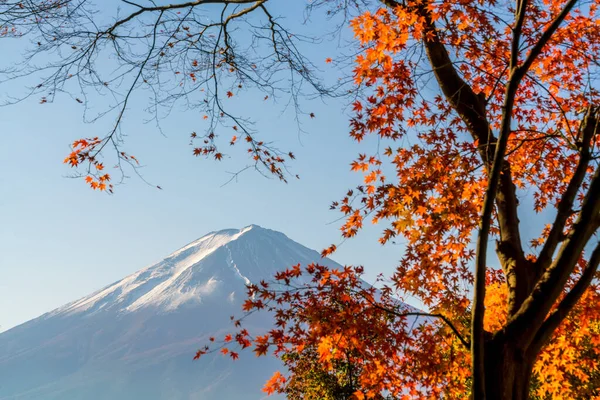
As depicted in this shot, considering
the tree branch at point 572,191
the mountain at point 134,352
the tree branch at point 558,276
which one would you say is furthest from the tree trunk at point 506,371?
the mountain at point 134,352

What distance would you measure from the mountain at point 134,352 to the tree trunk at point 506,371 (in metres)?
158

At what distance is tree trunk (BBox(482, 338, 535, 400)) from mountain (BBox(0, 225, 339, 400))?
158145 mm

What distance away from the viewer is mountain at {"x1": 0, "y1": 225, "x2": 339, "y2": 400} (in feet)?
477

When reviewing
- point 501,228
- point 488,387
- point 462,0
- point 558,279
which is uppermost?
point 462,0

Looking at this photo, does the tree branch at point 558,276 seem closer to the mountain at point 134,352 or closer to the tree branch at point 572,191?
the tree branch at point 572,191

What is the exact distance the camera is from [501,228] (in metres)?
4.21

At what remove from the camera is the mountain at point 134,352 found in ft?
477

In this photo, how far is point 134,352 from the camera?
166 meters

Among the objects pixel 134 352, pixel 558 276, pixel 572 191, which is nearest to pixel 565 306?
pixel 558 276

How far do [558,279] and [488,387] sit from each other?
941 millimetres

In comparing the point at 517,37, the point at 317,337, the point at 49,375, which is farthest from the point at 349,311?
the point at 49,375

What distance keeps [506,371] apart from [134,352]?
185914 millimetres

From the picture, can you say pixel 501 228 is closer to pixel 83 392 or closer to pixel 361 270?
pixel 361 270

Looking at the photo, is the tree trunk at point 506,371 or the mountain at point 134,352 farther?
the mountain at point 134,352
